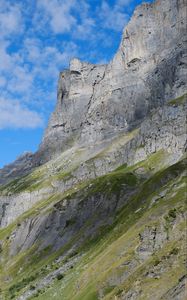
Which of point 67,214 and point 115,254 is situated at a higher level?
point 67,214

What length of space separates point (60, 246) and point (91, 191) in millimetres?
36460

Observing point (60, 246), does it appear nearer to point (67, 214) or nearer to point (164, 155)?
point (67, 214)

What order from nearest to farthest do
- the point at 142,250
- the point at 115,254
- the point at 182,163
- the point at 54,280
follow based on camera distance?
the point at 142,250
the point at 115,254
the point at 54,280
the point at 182,163

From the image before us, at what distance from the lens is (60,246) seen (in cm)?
15900

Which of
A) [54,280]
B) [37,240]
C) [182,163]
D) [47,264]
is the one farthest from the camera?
[37,240]

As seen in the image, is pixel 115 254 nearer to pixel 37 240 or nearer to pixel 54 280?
pixel 54 280

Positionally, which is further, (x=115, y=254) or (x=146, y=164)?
(x=146, y=164)

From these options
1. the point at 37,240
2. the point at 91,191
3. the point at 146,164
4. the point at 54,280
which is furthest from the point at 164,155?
the point at 54,280

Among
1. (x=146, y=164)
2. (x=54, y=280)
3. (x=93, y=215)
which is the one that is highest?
(x=146, y=164)

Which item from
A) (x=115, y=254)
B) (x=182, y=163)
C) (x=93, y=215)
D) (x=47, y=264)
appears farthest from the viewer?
(x=93, y=215)

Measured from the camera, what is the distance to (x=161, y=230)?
2997 inches

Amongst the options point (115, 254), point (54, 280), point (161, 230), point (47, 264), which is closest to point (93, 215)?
point (47, 264)

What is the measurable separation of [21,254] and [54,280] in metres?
77.6

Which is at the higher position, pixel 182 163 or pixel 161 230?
pixel 182 163
